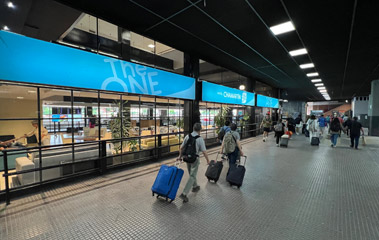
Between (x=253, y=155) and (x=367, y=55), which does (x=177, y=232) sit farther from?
(x=367, y=55)

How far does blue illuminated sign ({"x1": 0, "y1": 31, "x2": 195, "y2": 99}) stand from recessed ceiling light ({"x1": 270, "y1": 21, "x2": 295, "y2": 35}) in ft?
11.0

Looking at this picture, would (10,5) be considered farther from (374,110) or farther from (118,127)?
(374,110)

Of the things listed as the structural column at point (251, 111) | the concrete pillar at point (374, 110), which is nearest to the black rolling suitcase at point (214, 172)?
the structural column at point (251, 111)

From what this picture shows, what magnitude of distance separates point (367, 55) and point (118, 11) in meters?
8.86

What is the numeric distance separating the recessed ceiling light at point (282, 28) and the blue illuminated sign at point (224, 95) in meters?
2.95

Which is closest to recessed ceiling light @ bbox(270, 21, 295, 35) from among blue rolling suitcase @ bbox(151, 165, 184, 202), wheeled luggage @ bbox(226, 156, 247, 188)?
wheeled luggage @ bbox(226, 156, 247, 188)

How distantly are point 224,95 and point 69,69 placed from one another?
615 centimetres

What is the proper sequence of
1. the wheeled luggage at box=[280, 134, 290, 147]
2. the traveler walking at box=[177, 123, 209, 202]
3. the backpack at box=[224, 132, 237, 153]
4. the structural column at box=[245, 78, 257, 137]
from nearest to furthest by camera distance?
1. the traveler walking at box=[177, 123, 209, 202]
2. the backpack at box=[224, 132, 237, 153]
3. the wheeled luggage at box=[280, 134, 290, 147]
4. the structural column at box=[245, 78, 257, 137]

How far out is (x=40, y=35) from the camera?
180 inches

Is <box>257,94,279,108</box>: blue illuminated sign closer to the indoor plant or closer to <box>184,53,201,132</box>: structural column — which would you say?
<box>184,53,201,132</box>: structural column

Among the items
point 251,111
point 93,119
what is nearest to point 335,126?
point 251,111

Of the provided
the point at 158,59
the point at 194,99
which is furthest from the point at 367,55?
the point at 158,59

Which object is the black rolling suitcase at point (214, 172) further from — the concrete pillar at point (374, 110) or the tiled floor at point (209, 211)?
the concrete pillar at point (374, 110)

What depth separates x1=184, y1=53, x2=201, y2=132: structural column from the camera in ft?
21.3
